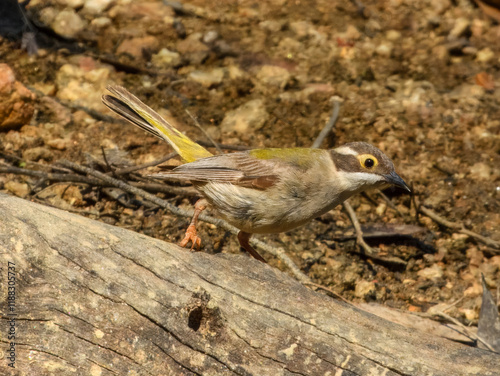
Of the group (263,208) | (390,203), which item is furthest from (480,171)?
(263,208)

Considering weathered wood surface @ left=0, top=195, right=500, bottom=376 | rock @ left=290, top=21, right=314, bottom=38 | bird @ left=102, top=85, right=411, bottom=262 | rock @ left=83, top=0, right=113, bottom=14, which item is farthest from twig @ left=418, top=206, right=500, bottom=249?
rock @ left=83, top=0, right=113, bottom=14

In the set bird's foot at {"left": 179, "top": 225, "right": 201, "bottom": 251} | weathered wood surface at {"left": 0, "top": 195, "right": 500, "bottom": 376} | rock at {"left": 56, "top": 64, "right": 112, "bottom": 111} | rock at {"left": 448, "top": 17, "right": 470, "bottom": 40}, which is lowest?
bird's foot at {"left": 179, "top": 225, "right": 201, "bottom": 251}

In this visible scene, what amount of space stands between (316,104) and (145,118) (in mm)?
2808

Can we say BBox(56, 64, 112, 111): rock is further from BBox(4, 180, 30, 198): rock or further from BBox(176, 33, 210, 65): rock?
BBox(4, 180, 30, 198): rock

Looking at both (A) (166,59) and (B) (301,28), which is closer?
(A) (166,59)

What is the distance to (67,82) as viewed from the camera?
727cm

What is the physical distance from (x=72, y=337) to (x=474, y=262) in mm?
4270

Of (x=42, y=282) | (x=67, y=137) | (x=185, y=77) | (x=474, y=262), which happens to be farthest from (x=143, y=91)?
(x=474, y=262)

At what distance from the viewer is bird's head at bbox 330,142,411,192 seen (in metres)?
4.89

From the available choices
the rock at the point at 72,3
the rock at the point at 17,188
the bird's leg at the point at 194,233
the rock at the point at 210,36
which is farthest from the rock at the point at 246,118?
the rock at the point at 72,3

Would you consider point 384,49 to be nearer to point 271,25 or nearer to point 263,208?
point 271,25

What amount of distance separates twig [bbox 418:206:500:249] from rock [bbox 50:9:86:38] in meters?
5.37

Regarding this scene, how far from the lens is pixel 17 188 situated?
578 cm

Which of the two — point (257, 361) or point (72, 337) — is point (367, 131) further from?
point (72, 337)
